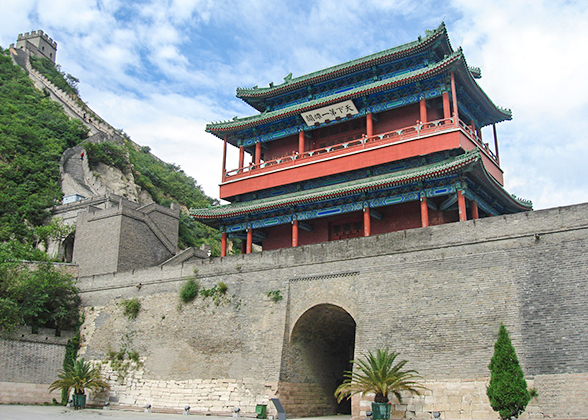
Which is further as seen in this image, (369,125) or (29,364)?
(369,125)

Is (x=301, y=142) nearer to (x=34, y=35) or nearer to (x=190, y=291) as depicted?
(x=190, y=291)

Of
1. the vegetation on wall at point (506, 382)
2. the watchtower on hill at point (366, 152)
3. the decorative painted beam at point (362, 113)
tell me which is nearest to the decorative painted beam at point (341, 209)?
the watchtower on hill at point (366, 152)

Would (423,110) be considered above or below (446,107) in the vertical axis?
above

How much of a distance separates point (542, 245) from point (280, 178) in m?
11.9

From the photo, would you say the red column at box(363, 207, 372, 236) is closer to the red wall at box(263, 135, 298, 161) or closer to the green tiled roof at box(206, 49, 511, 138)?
the green tiled roof at box(206, 49, 511, 138)

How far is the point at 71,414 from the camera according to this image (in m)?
18.2

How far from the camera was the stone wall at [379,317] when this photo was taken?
14.2 metres

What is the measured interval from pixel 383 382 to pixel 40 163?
116 feet

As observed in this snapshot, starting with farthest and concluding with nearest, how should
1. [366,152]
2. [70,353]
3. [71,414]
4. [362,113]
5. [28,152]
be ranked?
[28,152] < [362,113] < [70,353] < [366,152] < [71,414]

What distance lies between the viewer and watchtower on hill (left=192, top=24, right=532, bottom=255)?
824 inches

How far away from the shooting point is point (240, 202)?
84.5ft

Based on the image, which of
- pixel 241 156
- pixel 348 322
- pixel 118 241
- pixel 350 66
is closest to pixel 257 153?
pixel 241 156

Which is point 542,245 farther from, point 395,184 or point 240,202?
point 240,202

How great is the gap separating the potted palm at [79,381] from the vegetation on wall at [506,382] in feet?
45.8
